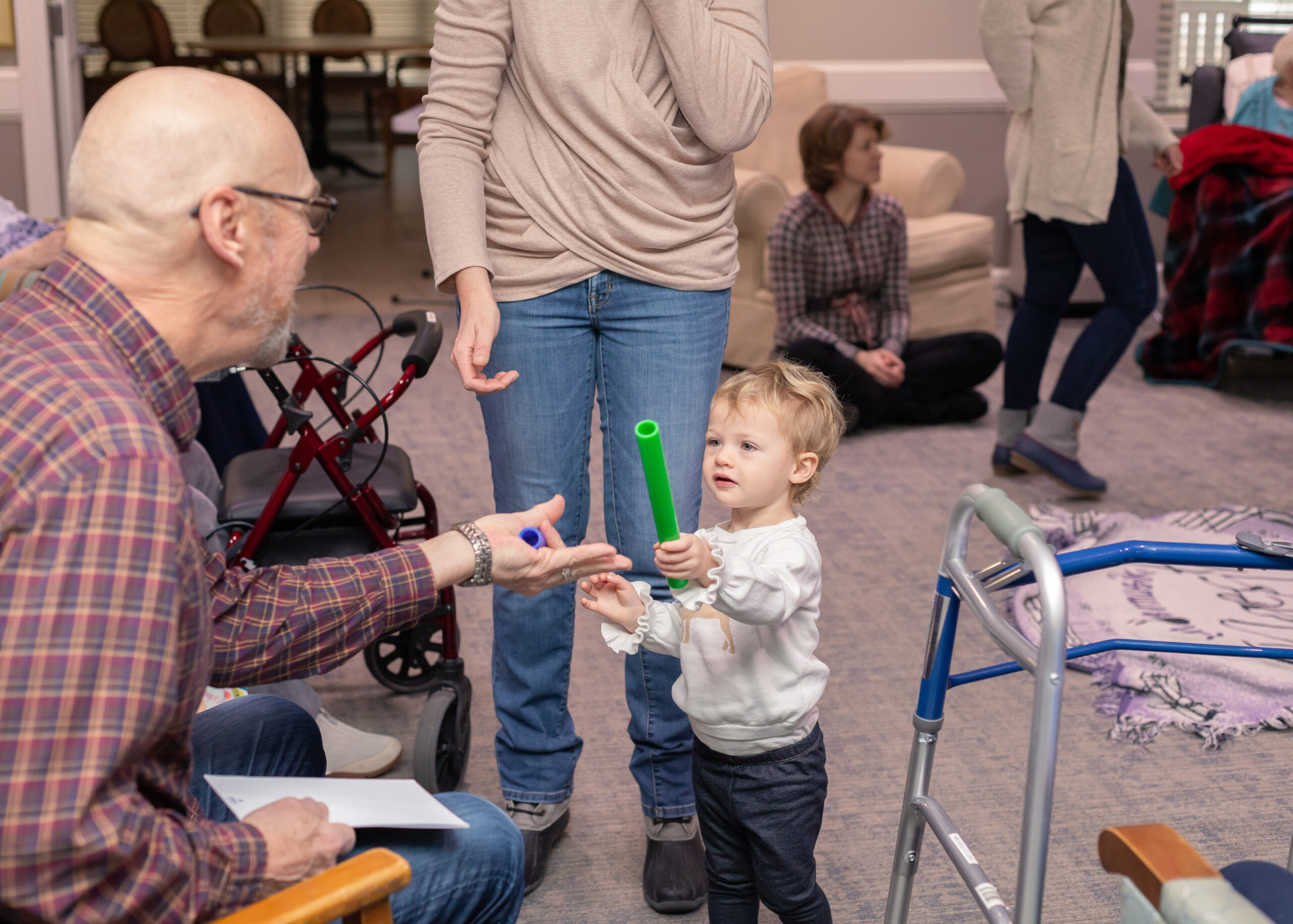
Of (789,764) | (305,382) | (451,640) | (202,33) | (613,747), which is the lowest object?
(613,747)

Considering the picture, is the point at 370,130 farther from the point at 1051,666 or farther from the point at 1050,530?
the point at 1051,666

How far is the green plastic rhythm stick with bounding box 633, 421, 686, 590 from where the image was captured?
3.33 feet

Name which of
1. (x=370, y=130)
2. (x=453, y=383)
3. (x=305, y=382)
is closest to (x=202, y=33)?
(x=370, y=130)

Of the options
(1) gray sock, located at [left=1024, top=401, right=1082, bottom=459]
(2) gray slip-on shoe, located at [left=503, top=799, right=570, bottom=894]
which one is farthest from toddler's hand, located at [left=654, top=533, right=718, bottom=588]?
(1) gray sock, located at [left=1024, top=401, right=1082, bottom=459]

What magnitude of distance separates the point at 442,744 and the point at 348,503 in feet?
1.25

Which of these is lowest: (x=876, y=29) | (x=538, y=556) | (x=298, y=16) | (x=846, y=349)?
(x=846, y=349)

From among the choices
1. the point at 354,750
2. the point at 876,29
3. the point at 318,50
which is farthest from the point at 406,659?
the point at 318,50

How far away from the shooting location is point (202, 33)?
910cm

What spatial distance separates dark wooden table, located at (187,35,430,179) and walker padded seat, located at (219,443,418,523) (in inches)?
228

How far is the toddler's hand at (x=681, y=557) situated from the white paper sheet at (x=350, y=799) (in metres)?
0.29

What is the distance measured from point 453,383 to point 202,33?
247 inches

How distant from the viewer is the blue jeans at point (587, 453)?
152cm

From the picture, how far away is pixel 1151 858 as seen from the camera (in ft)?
3.00

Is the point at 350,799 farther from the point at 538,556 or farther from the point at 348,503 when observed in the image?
the point at 348,503
